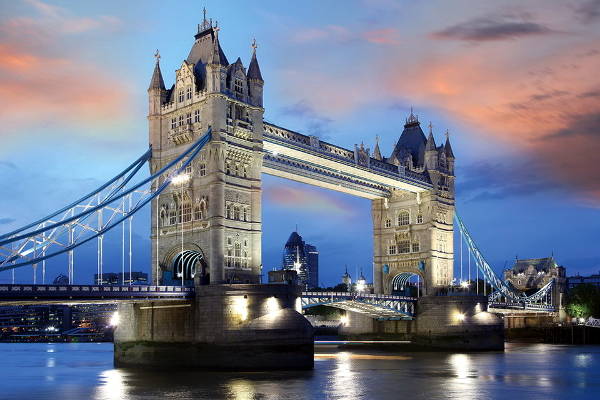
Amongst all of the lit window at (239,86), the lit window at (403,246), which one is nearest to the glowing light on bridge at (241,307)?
the lit window at (239,86)

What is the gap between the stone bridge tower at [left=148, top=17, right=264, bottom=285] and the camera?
58000 mm

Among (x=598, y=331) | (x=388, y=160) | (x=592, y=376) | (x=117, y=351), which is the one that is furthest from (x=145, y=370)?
(x=598, y=331)

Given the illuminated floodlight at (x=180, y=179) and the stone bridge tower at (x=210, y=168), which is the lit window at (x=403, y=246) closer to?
the stone bridge tower at (x=210, y=168)

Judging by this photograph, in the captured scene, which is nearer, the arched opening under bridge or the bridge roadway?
the bridge roadway

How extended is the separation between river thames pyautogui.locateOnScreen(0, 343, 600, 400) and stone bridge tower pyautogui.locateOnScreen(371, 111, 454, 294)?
68.4 ft

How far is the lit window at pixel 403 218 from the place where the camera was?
8788 centimetres

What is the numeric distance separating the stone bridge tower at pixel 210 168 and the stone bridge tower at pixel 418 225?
27802 mm

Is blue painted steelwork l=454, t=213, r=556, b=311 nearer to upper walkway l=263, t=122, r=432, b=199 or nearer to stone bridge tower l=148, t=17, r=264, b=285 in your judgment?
upper walkway l=263, t=122, r=432, b=199

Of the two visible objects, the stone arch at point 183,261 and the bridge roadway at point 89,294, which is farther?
the stone arch at point 183,261

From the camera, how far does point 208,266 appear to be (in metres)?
57.6

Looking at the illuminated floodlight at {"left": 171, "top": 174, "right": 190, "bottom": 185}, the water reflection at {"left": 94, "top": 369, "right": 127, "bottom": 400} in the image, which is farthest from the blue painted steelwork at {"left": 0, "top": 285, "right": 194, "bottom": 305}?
the illuminated floodlight at {"left": 171, "top": 174, "right": 190, "bottom": 185}

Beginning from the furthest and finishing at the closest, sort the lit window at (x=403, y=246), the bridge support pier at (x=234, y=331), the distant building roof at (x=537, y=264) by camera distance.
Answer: the distant building roof at (x=537, y=264)
the lit window at (x=403, y=246)
the bridge support pier at (x=234, y=331)

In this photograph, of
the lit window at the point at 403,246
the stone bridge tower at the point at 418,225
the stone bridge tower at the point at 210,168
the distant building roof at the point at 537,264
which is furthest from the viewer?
the distant building roof at the point at 537,264

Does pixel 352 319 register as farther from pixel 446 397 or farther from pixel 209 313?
pixel 446 397
